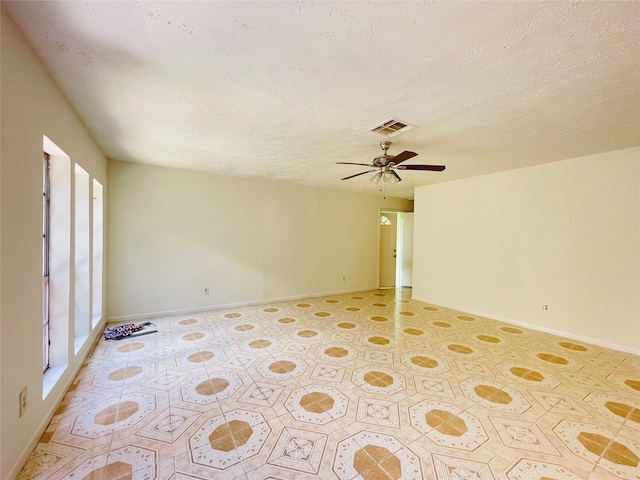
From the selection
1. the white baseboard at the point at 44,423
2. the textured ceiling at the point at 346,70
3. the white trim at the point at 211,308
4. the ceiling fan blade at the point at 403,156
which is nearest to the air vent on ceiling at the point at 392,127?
the textured ceiling at the point at 346,70

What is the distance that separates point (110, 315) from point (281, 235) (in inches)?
122

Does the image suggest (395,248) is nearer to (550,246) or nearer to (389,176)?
(550,246)

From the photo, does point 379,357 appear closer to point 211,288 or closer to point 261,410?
point 261,410

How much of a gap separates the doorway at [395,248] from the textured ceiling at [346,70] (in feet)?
13.5

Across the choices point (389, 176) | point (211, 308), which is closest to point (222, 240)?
point (211, 308)

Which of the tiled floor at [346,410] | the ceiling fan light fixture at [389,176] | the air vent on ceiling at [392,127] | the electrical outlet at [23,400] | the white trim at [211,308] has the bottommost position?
the tiled floor at [346,410]

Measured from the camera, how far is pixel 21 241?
1541mm

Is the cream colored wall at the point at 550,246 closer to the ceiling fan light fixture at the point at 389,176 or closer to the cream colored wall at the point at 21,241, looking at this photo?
the ceiling fan light fixture at the point at 389,176

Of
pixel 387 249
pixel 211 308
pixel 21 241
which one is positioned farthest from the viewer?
pixel 387 249

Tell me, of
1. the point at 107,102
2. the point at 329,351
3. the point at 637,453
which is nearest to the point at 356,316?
the point at 329,351

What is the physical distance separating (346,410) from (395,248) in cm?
567

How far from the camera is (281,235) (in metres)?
5.64

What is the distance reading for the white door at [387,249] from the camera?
715 cm

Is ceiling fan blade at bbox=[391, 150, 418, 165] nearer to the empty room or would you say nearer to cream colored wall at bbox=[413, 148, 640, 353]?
the empty room
